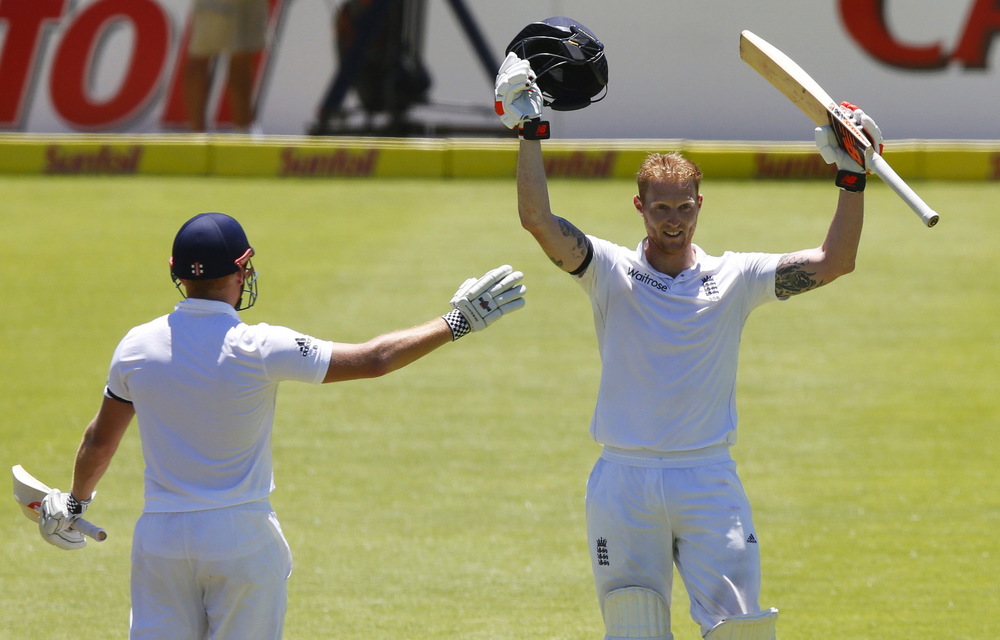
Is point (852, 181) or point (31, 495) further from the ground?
point (852, 181)

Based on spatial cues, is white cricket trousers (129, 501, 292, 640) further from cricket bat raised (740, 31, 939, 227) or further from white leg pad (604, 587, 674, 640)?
cricket bat raised (740, 31, 939, 227)

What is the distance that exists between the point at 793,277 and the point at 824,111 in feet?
2.14

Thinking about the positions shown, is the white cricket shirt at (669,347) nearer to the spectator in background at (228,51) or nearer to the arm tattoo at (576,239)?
the arm tattoo at (576,239)

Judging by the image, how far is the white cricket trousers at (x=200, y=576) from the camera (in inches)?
175

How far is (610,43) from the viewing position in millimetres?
20578

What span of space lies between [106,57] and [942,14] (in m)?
12.9

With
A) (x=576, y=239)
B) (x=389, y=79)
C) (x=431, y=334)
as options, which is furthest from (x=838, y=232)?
(x=389, y=79)

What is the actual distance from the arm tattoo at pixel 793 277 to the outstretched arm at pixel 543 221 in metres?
0.75

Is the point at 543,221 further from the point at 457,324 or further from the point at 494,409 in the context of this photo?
the point at 494,409

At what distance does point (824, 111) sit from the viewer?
202 inches

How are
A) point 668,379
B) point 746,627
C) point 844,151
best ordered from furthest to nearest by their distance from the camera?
point 844,151 < point 668,379 < point 746,627

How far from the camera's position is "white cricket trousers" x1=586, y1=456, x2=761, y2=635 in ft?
15.8

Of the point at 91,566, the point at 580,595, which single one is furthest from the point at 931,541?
the point at 91,566

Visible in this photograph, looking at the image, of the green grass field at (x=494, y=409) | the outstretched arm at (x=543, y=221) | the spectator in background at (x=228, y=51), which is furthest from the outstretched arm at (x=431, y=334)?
the spectator in background at (x=228, y=51)
